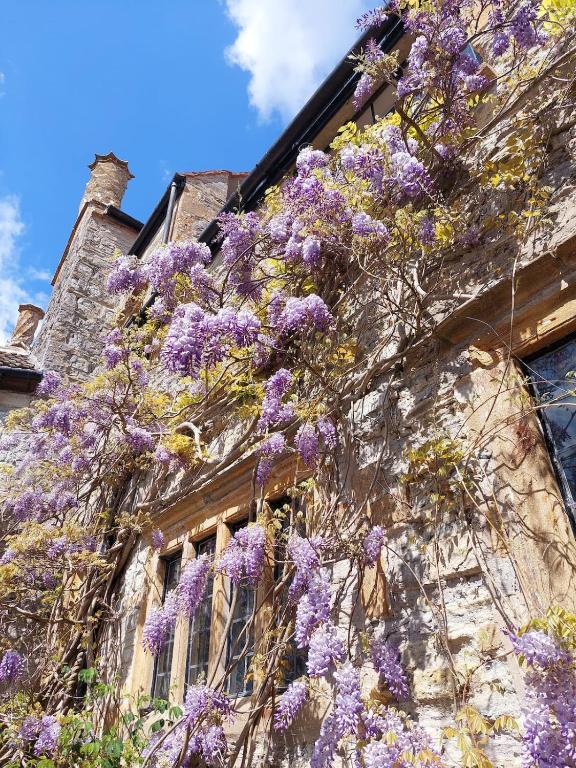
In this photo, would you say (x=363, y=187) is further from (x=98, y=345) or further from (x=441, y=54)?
(x=98, y=345)

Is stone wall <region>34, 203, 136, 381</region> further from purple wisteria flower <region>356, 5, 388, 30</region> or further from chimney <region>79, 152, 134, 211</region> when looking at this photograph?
purple wisteria flower <region>356, 5, 388, 30</region>

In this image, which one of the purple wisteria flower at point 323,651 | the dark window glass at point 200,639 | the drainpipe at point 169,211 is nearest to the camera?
the purple wisteria flower at point 323,651

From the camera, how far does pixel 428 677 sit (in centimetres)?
239

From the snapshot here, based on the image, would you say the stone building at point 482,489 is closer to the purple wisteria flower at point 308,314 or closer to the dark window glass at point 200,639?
the dark window glass at point 200,639

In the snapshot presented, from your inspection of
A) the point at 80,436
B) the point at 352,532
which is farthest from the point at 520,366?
the point at 80,436

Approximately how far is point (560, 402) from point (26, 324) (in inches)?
476

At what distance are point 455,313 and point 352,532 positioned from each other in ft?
4.15

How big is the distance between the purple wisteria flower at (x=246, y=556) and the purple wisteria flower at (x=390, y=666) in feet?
2.82

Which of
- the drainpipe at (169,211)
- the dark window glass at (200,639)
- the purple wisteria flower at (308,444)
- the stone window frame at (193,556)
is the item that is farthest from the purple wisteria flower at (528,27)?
the drainpipe at (169,211)

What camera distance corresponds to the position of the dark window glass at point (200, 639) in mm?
4031

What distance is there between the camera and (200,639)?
413cm

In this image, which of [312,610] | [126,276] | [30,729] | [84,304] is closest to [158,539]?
[30,729]

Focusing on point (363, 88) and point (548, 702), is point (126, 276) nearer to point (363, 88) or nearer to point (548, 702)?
point (363, 88)

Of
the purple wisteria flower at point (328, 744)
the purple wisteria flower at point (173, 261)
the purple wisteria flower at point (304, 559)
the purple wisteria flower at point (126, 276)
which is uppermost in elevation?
the purple wisteria flower at point (126, 276)
